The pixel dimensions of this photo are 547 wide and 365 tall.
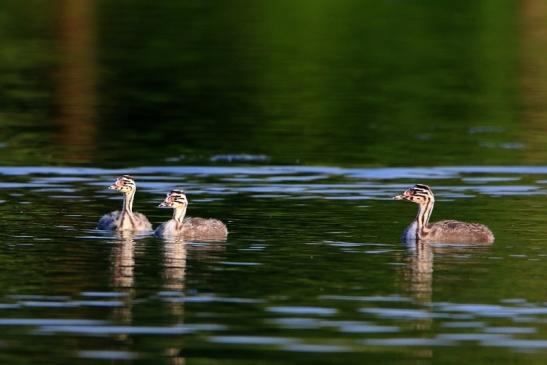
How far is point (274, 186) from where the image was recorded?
106 ft

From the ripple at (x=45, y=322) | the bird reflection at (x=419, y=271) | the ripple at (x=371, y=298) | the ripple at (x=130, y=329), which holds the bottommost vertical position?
the ripple at (x=130, y=329)

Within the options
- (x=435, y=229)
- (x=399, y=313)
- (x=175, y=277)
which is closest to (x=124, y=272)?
(x=175, y=277)

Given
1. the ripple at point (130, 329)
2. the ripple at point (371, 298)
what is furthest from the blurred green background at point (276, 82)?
the ripple at point (130, 329)

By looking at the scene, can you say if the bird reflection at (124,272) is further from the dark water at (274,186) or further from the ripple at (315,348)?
the ripple at (315,348)

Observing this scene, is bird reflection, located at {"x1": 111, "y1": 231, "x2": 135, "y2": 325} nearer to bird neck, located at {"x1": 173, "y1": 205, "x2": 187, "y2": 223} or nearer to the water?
the water

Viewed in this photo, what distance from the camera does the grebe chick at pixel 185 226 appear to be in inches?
1037

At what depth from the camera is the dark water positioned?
19.4m

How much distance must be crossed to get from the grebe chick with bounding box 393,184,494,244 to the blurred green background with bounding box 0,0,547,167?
8240 millimetres

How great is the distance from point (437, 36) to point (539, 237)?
42.0 m

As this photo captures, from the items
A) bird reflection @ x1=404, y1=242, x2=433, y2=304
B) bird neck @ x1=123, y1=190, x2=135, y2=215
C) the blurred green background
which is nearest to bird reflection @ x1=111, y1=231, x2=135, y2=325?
bird neck @ x1=123, y1=190, x2=135, y2=215

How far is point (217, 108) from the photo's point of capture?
150 ft

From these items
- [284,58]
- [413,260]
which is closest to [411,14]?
[284,58]

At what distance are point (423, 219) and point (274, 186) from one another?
227 inches

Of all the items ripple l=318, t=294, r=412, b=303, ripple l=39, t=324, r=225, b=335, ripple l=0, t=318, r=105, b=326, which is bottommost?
ripple l=39, t=324, r=225, b=335
